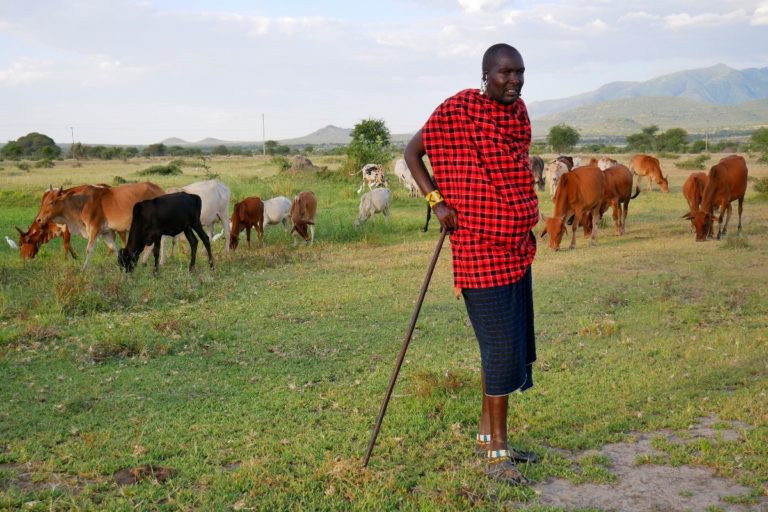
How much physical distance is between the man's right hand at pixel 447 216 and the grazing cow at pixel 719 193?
11.7m

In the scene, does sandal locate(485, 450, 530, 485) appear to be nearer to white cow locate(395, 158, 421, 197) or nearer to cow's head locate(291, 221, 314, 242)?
cow's head locate(291, 221, 314, 242)

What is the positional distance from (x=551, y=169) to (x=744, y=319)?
56.3ft

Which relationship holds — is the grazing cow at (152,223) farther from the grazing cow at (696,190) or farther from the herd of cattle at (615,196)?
the grazing cow at (696,190)

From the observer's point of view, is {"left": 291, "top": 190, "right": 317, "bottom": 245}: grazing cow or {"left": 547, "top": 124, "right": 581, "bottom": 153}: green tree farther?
{"left": 547, "top": 124, "right": 581, "bottom": 153}: green tree

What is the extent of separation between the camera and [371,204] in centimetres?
1836

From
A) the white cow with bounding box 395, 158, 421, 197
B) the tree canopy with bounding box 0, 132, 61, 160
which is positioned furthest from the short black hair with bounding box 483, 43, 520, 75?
the tree canopy with bounding box 0, 132, 61, 160

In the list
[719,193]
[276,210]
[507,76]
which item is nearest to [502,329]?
[507,76]

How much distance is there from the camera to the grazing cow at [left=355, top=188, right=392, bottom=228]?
18.1 meters

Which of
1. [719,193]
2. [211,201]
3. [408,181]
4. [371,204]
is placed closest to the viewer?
[211,201]

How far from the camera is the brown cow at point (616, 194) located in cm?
1541

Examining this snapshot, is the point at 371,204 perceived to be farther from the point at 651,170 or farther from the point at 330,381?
the point at 330,381

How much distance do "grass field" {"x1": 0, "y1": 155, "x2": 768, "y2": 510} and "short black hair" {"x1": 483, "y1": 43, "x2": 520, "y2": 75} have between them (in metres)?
2.39

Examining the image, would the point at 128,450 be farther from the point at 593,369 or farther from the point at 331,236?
the point at 331,236

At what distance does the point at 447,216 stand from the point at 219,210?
35.4 feet
